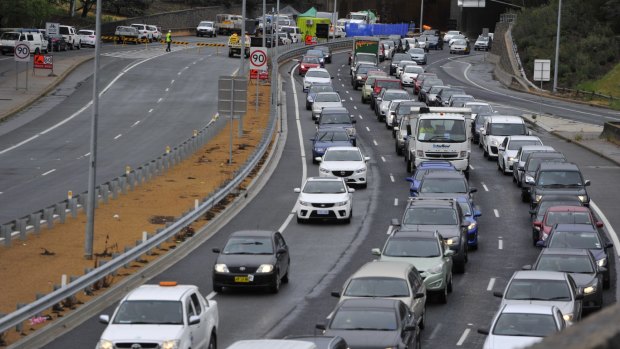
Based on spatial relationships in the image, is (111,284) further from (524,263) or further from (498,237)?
(498,237)

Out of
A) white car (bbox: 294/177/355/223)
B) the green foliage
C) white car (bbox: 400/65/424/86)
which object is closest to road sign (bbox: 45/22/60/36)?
white car (bbox: 400/65/424/86)

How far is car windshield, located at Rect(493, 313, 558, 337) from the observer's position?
16859 millimetres

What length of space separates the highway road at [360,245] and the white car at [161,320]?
247 centimetres

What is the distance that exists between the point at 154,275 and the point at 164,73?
60.7 metres

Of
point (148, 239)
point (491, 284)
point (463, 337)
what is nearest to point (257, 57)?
point (148, 239)

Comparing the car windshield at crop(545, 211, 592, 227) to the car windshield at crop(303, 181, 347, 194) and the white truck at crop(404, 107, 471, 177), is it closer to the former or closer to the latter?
the car windshield at crop(303, 181, 347, 194)

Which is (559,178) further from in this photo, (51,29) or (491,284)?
(51,29)

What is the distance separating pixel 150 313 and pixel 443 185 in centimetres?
1959

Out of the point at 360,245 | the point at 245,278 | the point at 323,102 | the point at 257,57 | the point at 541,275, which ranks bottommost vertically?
the point at 360,245

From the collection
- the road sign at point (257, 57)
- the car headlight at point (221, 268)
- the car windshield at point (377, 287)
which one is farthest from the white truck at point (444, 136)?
the car windshield at point (377, 287)

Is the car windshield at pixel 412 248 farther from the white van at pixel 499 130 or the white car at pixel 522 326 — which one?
the white van at pixel 499 130

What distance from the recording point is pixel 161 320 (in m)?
16.2

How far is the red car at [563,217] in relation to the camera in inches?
1164

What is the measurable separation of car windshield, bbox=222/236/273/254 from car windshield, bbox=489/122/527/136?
90.5 feet
